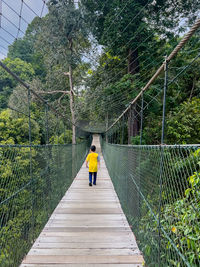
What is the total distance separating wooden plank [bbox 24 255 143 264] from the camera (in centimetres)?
148

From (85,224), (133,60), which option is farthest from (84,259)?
(133,60)

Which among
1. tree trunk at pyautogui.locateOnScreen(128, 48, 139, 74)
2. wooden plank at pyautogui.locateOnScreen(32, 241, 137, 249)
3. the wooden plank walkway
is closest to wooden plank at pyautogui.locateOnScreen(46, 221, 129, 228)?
the wooden plank walkway

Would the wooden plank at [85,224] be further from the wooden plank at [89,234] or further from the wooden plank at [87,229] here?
the wooden plank at [89,234]

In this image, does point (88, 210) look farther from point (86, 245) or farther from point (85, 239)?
point (86, 245)

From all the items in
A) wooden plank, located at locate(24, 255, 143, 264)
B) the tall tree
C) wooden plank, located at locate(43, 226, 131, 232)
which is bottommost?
wooden plank, located at locate(43, 226, 131, 232)

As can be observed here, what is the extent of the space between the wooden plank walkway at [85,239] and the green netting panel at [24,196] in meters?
0.11

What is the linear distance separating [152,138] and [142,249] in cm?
447

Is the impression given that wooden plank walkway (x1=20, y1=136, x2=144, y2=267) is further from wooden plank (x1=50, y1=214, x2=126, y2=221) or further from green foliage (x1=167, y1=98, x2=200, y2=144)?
green foliage (x1=167, y1=98, x2=200, y2=144)

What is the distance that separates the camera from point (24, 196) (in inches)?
65.3

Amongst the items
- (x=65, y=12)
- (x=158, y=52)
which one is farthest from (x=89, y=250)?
(x=65, y=12)

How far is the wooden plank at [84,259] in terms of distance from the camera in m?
1.48

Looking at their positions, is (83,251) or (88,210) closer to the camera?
(83,251)

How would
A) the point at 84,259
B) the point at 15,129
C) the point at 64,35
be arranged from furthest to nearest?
the point at 64,35, the point at 15,129, the point at 84,259

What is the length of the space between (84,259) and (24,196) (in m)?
0.72
